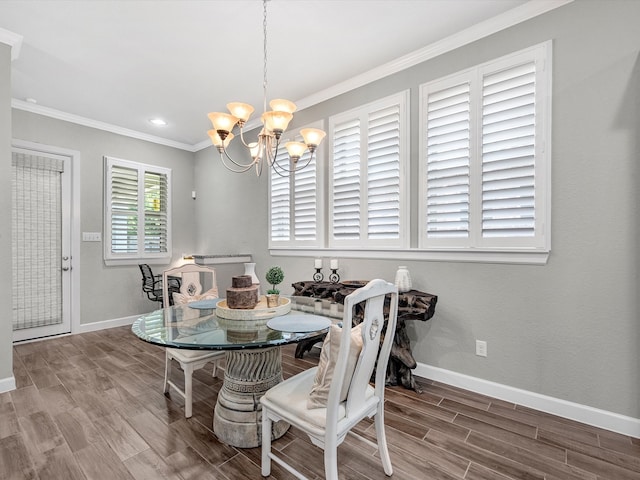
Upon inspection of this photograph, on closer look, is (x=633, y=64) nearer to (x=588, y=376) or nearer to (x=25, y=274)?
(x=588, y=376)

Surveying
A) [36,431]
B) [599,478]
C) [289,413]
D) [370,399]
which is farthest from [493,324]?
[36,431]

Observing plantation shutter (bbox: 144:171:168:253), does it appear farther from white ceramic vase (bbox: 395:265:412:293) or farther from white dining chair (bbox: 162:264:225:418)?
white ceramic vase (bbox: 395:265:412:293)

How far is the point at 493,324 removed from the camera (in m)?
2.50

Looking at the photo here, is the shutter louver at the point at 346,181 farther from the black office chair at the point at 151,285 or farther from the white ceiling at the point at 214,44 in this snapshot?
the black office chair at the point at 151,285

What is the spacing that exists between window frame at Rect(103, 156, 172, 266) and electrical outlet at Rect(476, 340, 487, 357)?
4673mm

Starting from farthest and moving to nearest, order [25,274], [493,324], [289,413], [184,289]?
[25,274] < [184,289] < [493,324] < [289,413]

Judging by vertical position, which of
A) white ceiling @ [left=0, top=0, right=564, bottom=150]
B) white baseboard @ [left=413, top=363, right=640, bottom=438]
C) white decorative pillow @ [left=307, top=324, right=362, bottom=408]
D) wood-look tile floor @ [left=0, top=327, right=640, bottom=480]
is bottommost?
wood-look tile floor @ [left=0, top=327, right=640, bottom=480]

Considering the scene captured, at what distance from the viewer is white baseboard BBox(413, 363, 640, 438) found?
202 centimetres

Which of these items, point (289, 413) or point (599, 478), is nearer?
point (289, 413)

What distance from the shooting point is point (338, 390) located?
1.32 m

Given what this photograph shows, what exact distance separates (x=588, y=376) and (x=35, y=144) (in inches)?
237

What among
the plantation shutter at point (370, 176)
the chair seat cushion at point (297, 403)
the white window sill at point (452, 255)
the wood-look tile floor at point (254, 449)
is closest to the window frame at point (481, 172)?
the white window sill at point (452, 255)

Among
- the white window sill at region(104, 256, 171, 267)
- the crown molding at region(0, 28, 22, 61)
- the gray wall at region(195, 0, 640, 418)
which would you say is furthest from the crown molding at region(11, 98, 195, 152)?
the gray wall at region(195, 0, 640, 418)

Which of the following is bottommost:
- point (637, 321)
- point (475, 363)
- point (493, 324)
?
point (475, 363)
